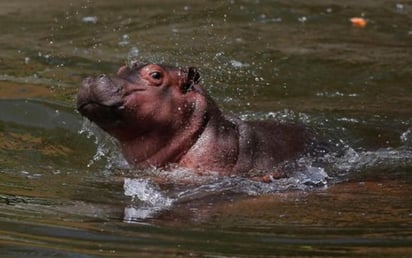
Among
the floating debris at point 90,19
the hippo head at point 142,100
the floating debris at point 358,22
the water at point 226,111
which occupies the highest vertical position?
the hippo head at point 142,100

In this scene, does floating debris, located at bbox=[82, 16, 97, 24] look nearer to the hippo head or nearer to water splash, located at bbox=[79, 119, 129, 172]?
water splash, located at bbox=[79, 119, 129, 172]

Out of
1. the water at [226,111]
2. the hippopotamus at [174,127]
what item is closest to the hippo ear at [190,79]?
the hippopotamus at [174,127]

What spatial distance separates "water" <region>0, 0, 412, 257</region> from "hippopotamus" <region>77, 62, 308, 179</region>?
0.15 meters

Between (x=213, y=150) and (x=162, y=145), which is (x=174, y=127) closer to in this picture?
(x=162, y=145)

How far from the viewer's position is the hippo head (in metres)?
6.58

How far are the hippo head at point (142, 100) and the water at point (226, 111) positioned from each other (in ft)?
1.07

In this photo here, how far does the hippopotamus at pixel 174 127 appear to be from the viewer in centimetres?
671

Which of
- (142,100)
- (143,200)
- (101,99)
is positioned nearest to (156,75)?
(142,100)

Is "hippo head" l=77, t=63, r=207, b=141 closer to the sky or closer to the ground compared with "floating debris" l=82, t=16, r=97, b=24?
closer to the sky

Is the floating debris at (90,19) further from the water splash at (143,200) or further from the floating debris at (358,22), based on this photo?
the water splash at (143,200)

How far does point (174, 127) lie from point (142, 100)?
0.37 meters

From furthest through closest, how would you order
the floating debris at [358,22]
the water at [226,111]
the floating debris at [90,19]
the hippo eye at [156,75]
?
the floating debris at [90,19]
the floating debris at [358,22]
the hippo eye at [156,75]
the water at [226,111]

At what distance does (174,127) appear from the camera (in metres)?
7.09

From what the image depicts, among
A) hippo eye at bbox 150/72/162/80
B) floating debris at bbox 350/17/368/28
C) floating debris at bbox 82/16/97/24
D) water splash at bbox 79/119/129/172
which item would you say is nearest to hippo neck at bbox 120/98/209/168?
water splash at bbox 79/119/129/172
